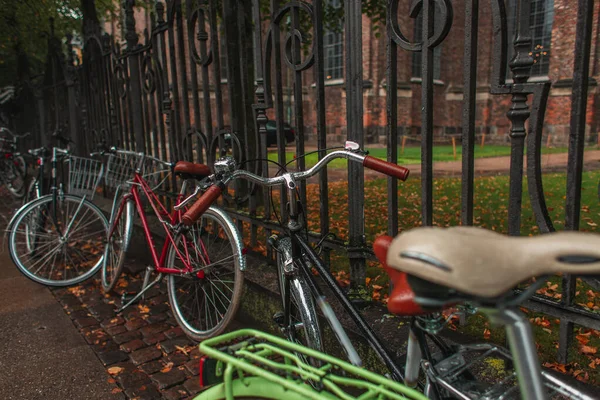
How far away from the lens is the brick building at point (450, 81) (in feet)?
64.1

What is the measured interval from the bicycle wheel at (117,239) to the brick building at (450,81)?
644 inches

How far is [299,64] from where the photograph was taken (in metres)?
2.89

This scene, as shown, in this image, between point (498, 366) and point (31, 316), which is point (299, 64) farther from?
point (31, 316)

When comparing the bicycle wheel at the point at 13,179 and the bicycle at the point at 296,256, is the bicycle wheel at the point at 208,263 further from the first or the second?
the bicycle wheel at the point at 13,179

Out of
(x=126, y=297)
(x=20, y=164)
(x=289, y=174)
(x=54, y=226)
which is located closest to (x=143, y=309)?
(x=126, y=297)

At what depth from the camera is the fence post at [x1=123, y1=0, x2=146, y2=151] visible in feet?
15.6

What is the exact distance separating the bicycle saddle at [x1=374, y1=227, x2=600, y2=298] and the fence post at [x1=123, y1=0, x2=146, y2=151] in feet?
15.0

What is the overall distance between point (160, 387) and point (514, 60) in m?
2.52

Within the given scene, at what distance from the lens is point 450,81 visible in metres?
25.1

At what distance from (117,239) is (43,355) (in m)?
1.33

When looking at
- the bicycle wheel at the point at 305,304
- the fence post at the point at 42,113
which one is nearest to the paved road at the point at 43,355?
the bicycle wheel at the point at 305,304

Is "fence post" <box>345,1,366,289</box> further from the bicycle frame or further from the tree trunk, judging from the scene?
the tree trunk

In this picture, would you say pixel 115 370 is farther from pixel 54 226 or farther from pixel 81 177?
pixel 81 177

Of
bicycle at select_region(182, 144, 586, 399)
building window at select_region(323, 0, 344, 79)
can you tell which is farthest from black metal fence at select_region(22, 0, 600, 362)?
building window at select_region(323, 0, 344, 79)
